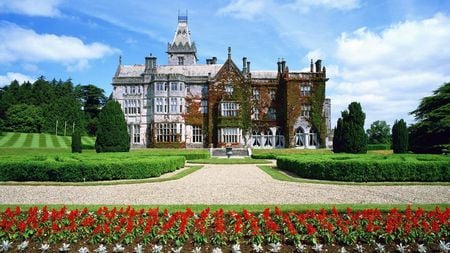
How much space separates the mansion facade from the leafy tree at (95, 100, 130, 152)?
15.2 meters

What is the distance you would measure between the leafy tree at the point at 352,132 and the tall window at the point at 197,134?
20728 millimetres

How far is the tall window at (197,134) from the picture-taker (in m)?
43.9

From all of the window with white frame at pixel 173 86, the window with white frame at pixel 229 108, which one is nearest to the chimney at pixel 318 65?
the window with white frame at pixel 229 108

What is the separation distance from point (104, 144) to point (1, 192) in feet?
50.2

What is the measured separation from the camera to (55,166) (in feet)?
49.9

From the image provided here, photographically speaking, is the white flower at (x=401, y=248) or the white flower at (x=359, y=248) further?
the white flower at (x=359, y=248)

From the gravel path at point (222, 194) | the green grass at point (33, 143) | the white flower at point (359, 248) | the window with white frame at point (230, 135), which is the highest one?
the window with white frame at point (230, 135)

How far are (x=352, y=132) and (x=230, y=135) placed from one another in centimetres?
1855

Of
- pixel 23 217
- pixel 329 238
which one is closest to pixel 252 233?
pixel 329 238

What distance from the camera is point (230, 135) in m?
42.1

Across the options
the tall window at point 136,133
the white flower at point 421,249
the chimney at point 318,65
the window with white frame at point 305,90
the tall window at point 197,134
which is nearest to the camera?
the white flower at point 421,249

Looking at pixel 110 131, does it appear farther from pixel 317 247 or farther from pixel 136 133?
pixel 317 247

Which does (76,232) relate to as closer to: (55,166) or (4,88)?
(55,166)

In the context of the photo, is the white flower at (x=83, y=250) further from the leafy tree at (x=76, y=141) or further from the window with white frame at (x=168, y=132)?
the window with white frame at (x=168, y=132)
